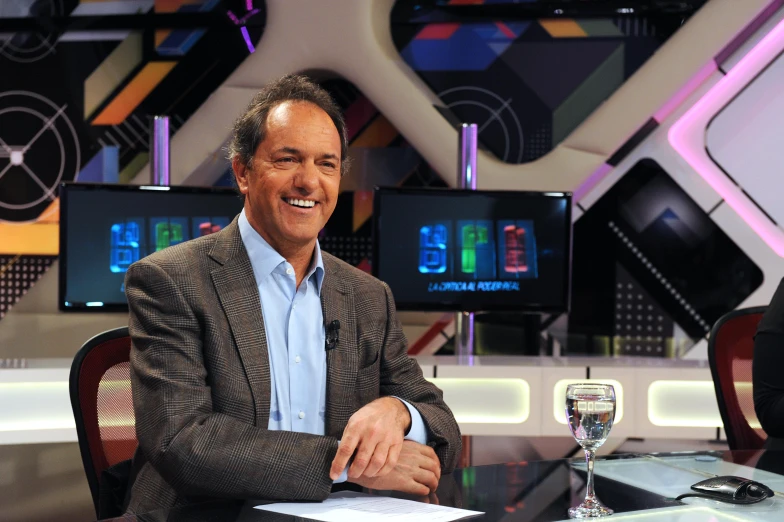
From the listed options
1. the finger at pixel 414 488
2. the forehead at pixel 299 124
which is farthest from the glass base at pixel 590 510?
the forehead at pixel 299 124

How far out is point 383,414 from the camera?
1431 mm

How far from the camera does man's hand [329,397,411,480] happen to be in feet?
4.36

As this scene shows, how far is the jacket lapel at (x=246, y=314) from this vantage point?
5.07 feet

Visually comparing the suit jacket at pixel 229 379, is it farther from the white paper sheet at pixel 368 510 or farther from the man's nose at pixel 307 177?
the man's nose at pixel 307 177

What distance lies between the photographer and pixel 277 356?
5.32ft

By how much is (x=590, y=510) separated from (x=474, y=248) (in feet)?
8.21

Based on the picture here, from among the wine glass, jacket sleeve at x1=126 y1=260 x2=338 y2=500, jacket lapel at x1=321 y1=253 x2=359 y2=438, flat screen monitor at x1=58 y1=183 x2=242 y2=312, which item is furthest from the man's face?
flat screen monitor at x1=58 y1=183 x2=242 y2=312

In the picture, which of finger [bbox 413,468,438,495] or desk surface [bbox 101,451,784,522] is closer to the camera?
desk surface [bbox 101,451,784,522]

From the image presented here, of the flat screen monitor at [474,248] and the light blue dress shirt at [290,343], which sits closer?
the light blue dress shirt at [290,343]

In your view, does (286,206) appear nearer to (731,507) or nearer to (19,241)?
(731,507)

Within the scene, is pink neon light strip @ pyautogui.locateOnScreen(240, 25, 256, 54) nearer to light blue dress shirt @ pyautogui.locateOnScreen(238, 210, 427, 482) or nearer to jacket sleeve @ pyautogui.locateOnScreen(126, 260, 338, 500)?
light blue dress shirt @ pyautogui.locateOnScreen(238, 210, 427, 482)

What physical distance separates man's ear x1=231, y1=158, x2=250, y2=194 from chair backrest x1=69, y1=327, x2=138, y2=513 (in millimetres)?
360

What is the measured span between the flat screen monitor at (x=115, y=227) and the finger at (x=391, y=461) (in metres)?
2.28

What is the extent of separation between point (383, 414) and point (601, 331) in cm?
298
